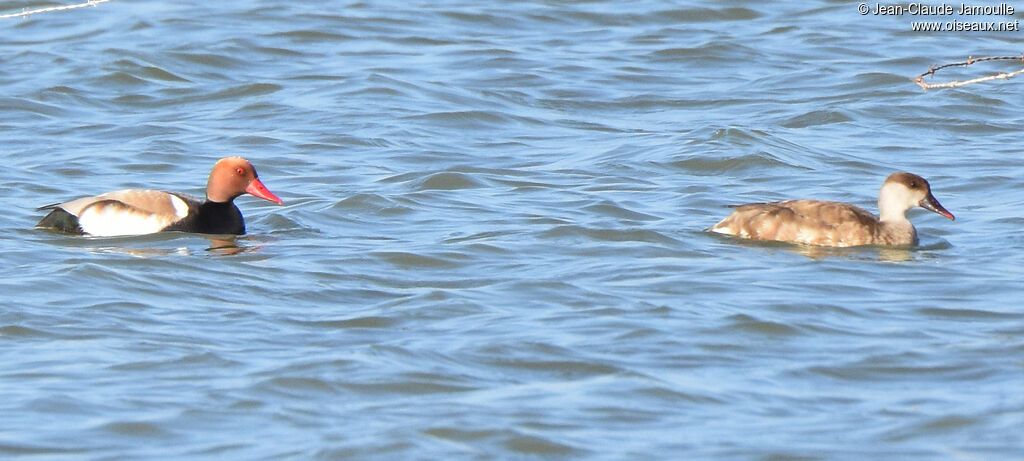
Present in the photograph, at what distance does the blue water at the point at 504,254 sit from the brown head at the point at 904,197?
0.97ft

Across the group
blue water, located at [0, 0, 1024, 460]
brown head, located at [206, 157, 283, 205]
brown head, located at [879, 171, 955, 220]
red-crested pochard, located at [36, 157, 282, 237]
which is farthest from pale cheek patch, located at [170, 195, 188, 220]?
brown head, located at [879, 171, 955, 220]

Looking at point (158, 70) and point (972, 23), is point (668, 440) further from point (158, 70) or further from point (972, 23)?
point (972, 23)

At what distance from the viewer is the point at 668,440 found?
6.20 meters

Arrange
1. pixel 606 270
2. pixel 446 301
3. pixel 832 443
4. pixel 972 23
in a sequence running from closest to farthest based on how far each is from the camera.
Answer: pixel 832 443 → pixel 446 301 → pixel 606 270 → pixel 972 23

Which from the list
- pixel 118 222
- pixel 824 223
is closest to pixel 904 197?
pixel 824 223

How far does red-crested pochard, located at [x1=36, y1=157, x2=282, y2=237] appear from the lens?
33.2ft

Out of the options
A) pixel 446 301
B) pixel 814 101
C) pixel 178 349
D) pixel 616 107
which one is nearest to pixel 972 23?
pixel 814 101

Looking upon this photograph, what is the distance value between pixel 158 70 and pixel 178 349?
31.4ft

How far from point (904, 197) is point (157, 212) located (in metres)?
4.44

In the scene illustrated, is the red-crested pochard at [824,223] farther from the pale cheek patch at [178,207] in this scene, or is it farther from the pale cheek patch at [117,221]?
the pale cheek patch at [117,221]

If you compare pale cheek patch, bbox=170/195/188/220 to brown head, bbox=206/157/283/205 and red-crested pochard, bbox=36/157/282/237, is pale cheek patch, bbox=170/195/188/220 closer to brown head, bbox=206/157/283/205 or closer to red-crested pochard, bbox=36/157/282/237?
red-crested pochard, bbox=36/157/282/237

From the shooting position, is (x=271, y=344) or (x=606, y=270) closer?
(x=271, y=344)

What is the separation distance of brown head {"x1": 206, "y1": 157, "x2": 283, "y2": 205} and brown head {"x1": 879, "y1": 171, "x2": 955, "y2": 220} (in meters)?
3.77

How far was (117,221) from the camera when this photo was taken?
1016 cm
